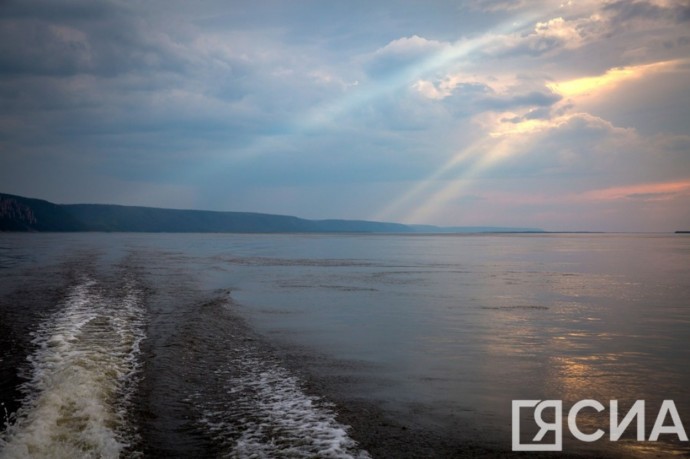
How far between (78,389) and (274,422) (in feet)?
12.3

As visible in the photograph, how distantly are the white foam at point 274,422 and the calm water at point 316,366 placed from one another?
0.03 metres

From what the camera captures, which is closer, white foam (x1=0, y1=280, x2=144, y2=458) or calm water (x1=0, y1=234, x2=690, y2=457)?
white foam (x1=0, y1=280, x2=144, y2=458)

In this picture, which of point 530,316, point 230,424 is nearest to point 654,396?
point 230,424

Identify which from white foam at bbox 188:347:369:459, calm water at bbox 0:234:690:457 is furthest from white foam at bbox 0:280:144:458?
white foam at bbox 188:347:369:459

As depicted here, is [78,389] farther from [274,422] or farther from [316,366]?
[316,366]

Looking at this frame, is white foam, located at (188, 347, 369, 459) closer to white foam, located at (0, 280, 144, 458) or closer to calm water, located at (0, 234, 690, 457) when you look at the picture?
calm water, located at (0, 234, 690, 457)

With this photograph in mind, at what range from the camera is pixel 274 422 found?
25.5 ft

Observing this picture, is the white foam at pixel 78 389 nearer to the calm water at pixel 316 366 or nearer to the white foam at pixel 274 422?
the calm water at pixel 316 366

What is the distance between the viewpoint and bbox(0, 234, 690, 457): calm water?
7227 millimetres

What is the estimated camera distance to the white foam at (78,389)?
6.76 meters

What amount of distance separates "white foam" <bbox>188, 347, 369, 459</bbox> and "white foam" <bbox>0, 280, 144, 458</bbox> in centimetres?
138

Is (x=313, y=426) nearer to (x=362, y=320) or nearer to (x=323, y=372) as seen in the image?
(x=323, y=372)

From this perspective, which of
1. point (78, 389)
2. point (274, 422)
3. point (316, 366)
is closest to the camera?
point (274, 422)

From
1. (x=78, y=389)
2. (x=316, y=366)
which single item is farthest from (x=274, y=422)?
(x=78, y=389)
